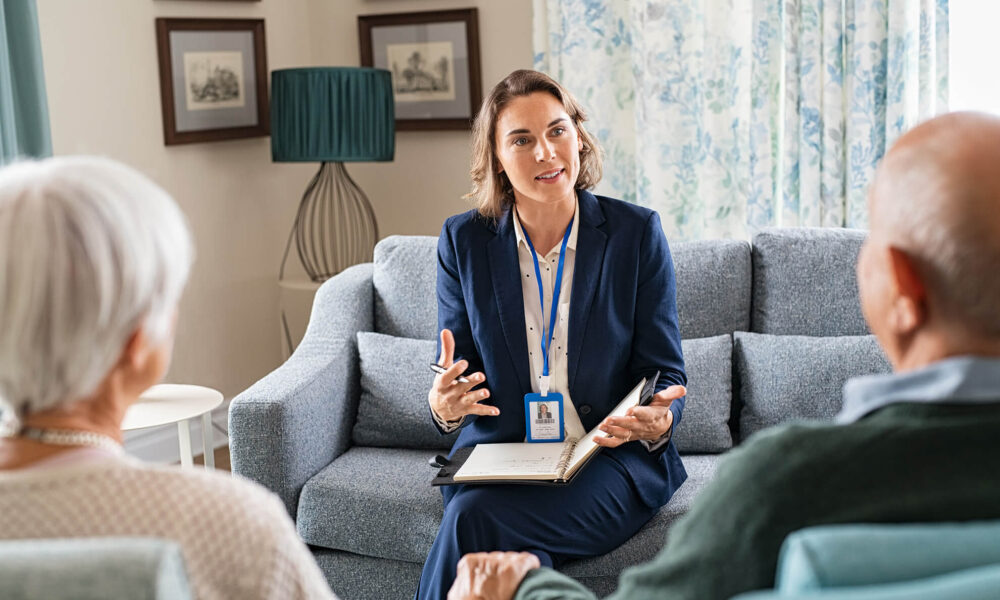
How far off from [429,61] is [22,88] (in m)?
1.71

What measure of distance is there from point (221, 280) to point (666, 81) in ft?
6.48

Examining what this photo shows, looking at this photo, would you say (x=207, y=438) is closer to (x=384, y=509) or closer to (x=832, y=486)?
(x=384, y=509)

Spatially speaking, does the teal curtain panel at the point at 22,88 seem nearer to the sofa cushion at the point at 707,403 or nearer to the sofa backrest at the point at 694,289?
the sofa backrest at the point at 694,289

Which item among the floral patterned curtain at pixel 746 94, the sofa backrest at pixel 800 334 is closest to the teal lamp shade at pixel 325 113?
the floral patterned curtain at pixel 746 94

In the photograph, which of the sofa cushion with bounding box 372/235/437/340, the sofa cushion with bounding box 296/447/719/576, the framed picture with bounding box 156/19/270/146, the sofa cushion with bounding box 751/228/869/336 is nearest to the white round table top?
the sofa cushion with bounding box 296/447/719/576

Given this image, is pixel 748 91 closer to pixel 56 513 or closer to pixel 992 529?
pixel 992 529

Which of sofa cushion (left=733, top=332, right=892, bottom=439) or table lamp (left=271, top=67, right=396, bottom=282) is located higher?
table lamp (left=271, top=67, right=396, bottom=282)

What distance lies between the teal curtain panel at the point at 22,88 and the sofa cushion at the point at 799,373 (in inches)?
88.6

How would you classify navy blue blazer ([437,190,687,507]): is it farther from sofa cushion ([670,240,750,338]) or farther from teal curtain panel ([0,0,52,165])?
teal curtain panel ([0,0,52,165])

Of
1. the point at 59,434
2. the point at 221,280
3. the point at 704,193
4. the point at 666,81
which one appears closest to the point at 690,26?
the point at 666,81

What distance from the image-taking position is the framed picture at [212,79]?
3.96m

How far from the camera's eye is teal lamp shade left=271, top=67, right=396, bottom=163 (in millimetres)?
3963

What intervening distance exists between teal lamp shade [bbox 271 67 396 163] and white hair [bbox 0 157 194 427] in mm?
2953

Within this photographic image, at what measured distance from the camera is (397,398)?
2836 mm
